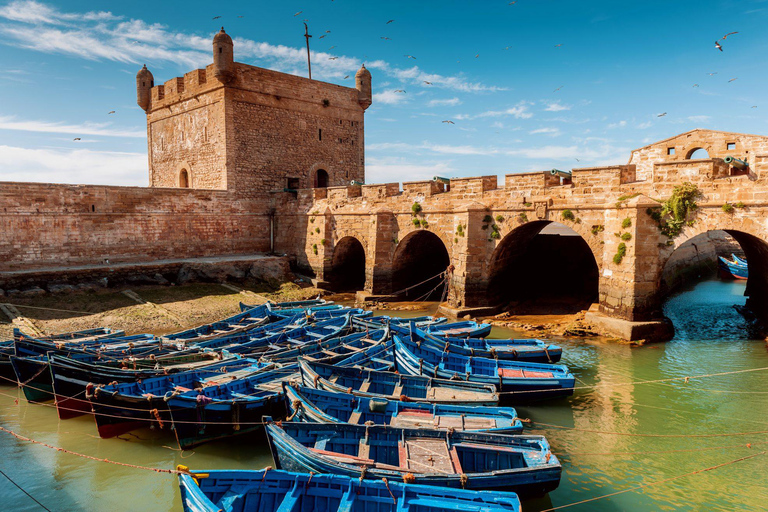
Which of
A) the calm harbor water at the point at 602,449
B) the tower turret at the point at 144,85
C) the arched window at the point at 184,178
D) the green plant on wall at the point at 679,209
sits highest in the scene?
the tower turret at the point at 144,85

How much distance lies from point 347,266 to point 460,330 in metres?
10.8

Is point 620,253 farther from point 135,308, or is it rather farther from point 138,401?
point 135,308

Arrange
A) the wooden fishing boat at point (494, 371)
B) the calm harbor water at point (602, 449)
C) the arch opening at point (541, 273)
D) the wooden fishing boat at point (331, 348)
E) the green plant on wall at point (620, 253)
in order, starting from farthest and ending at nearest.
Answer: the arch opening at point (541, 273), the green plant on wall at point (620, 253), the wooden fishing boat at point (331, 348), the wooden fishing boat at point (494, 371), the calm harbor water at point (602, 449)

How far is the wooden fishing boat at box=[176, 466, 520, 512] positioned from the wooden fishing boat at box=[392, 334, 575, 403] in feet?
14.3

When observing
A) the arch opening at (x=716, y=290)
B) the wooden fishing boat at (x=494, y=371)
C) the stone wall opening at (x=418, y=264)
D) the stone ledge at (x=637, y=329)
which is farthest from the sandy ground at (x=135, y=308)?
the arch opening at (x=716, y=290)

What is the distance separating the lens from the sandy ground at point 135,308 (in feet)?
52.0

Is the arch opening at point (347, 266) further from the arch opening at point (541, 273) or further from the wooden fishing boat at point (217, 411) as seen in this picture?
the wooden fishing boat at point (217, 411)

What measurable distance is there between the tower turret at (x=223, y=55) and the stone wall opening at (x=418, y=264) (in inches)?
472

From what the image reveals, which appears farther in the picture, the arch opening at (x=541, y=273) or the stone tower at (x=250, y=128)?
the stone tower at (x=250, y=128)

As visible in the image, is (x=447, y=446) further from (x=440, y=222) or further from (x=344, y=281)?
(x=344, y=281)

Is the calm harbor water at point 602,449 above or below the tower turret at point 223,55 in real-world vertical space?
below

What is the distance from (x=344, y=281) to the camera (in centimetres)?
2416

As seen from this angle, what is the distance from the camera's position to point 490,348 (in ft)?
40.2

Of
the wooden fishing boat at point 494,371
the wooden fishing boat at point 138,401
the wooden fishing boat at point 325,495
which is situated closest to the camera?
the wooden fishing boat at point 325,495
